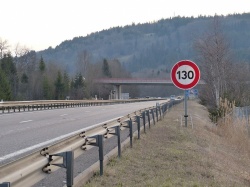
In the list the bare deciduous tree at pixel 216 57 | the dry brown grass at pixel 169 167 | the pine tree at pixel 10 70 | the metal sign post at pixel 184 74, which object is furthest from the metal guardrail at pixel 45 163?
the pine tree at pixel 10 70

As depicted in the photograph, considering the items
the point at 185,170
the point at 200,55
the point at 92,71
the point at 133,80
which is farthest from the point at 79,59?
the point at 185,170

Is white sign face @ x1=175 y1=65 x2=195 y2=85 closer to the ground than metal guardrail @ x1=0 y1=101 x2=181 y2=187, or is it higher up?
higher up

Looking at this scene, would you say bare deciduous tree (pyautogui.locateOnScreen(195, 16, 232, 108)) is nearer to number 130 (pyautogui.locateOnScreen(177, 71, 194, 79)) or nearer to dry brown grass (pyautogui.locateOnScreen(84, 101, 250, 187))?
number 130 (pyautogui.locateOnScreen(177, 71, 194, 79))

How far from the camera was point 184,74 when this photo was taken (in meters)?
16.6

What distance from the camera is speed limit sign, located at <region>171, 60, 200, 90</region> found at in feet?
53.9

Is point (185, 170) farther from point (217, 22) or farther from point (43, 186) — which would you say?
point (217, 22)

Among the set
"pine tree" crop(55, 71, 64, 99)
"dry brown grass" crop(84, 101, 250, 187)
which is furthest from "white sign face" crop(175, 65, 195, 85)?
"pine tree" crop(55, 71, 64, 99)

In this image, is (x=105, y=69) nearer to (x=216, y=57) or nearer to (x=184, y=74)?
(x=216, y=57)

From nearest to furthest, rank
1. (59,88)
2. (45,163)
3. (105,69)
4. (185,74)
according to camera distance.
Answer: (45,163) < (185,74) < (59,88) < (105,69)

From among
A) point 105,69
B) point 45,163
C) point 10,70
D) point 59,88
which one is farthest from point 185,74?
point 105,69

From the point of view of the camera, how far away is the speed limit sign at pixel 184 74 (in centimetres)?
1642

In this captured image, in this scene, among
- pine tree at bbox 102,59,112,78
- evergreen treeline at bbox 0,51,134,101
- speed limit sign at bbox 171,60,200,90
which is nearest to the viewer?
speed limit sign at bbox 171,60,200,90

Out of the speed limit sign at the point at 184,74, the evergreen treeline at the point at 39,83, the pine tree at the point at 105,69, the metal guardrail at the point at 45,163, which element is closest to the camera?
the metal guardrail at the point at 45,163

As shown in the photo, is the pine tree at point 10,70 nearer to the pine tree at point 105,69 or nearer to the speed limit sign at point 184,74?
the pine tree at point 105,69
